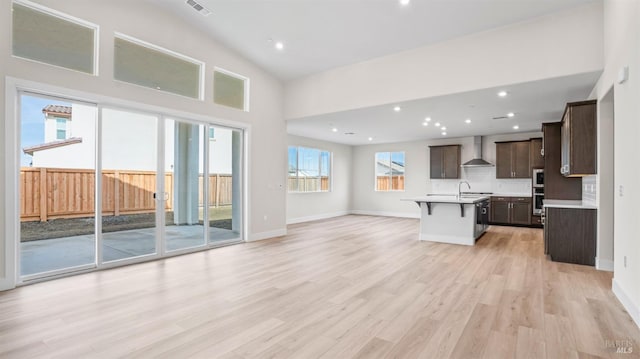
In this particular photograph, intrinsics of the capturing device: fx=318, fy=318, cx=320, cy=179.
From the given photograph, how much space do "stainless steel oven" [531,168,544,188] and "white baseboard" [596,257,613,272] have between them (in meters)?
4.38

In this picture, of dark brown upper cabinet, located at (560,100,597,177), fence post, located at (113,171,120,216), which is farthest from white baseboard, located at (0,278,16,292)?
dark brown upper cabinet, located at (560,100,597,177)

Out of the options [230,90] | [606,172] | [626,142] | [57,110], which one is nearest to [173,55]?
[230,90]

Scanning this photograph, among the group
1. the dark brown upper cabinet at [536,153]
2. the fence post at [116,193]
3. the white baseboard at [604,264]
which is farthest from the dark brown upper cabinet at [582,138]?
the fence post at [116,193]

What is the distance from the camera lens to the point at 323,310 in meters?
2.97

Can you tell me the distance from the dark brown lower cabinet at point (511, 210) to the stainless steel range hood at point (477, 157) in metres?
1.01

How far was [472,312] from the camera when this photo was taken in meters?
2.94

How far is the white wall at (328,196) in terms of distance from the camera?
9.70 m

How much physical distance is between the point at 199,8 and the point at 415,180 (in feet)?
27.0

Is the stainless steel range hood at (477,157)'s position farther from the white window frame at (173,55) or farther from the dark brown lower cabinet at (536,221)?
the white window frame at (173,55)

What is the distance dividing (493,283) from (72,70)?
589cm

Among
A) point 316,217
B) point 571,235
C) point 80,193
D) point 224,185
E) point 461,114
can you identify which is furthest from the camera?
point 316,217

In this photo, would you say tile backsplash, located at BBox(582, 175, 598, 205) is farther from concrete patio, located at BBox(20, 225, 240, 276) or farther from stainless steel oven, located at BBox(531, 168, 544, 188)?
concrete patio, located at BBox(20, 225, 240, 276)

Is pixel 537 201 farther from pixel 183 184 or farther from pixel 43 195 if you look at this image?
pixel 43 195

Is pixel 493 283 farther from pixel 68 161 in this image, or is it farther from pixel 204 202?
pixel 68 161
